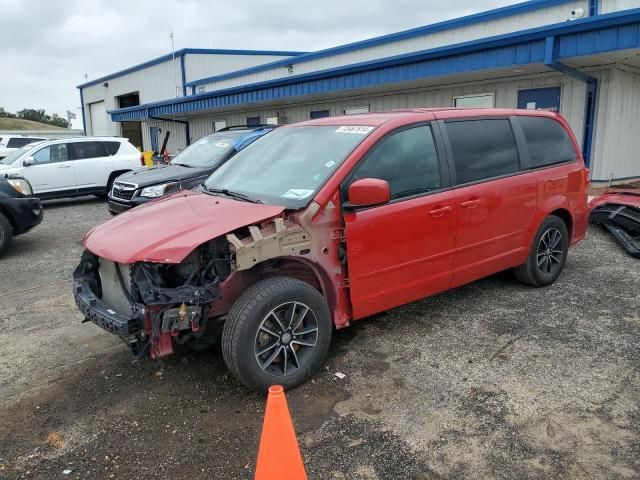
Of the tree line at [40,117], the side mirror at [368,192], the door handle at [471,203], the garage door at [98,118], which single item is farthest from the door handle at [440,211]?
the tree line at [40,117]

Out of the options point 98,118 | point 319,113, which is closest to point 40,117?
point 98,118

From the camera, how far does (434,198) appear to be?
4188 mm

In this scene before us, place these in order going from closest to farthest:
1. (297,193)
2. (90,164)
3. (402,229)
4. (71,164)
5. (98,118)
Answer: (297,193) → (402,229) → (71,164) → (90,164) → (98,118)

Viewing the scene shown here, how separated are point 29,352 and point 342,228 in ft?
9.18

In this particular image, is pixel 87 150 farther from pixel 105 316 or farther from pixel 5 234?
pixel 105 316

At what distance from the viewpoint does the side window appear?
12.9 feet

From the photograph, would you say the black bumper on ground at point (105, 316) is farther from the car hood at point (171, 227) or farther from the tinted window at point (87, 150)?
the tinted window at point (87, 150)

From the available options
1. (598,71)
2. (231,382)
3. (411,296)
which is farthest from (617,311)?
(598,71)

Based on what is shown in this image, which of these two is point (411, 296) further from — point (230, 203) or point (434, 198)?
point (230, 203)

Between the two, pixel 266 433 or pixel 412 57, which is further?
pixel 412 57

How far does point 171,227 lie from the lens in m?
3.48

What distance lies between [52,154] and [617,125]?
12.6 m

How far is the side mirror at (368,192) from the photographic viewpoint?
11.7 ft

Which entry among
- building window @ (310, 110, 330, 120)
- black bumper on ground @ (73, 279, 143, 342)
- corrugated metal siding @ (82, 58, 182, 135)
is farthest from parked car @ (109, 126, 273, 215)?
corrugated metal siding @ (82, 58, 182, 135)
